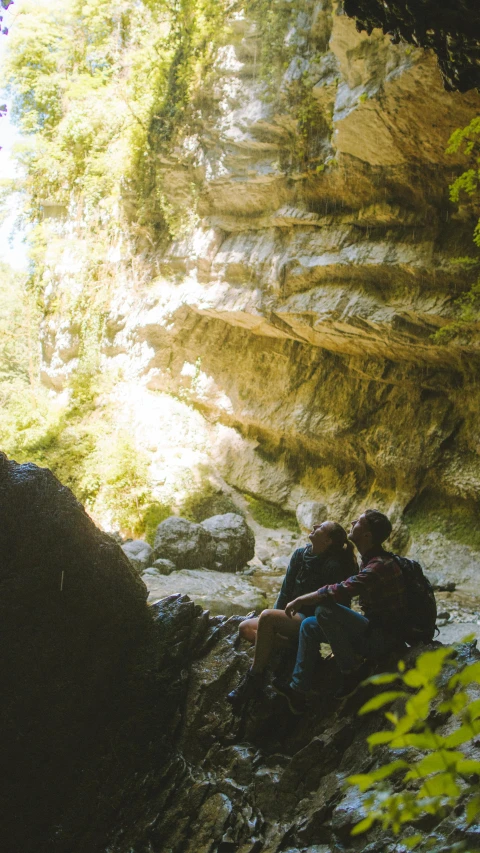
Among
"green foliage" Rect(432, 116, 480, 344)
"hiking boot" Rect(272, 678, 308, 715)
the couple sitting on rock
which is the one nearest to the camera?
the couple sitting on rock

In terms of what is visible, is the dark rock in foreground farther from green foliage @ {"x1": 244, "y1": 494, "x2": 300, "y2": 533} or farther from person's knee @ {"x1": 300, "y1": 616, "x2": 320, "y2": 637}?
green foliage @ {"x1": 244, "y1": 494, "x2": 300, "y2": 533}

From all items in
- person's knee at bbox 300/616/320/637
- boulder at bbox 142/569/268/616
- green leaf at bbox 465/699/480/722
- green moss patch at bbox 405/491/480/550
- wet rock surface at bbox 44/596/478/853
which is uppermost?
green leaf at bbox 465/699/480/722

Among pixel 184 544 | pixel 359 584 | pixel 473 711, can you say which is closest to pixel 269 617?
pixel 359 584

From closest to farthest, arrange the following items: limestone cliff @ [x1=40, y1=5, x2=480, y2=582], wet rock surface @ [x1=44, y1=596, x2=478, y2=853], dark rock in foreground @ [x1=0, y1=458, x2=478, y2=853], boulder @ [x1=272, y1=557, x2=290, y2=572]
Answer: wet rock surface @ [x1=44, y1=596, x2=478, y2=853] → dark rock in foreground @ [x1=0, y1=458, x2=478, y2=853] → limestone cliff @ [x1=40, y1=5, x2=480, y2=582] → boulder @ [x1=272, y1=557, x2=290, y2=572]

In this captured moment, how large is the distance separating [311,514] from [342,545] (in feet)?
29.3

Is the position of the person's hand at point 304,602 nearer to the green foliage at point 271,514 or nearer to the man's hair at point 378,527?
the man's hair at point 378,527

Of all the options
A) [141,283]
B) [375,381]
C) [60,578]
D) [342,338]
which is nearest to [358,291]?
[342,338]

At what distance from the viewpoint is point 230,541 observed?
11.0 metres

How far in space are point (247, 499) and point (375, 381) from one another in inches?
156

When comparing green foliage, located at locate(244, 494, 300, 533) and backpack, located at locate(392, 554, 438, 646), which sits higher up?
backpack, located at locate(392, 554, 438, 646)

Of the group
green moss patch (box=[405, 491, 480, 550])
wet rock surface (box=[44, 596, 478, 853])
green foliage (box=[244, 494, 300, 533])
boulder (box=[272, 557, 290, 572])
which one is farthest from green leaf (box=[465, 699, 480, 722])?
green foliage (box=[244, 494, 300, 533])

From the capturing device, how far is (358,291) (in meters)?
11.2

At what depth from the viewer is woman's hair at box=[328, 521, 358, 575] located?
3.84 m

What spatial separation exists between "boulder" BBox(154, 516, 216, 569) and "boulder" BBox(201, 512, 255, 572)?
0.13 meters
